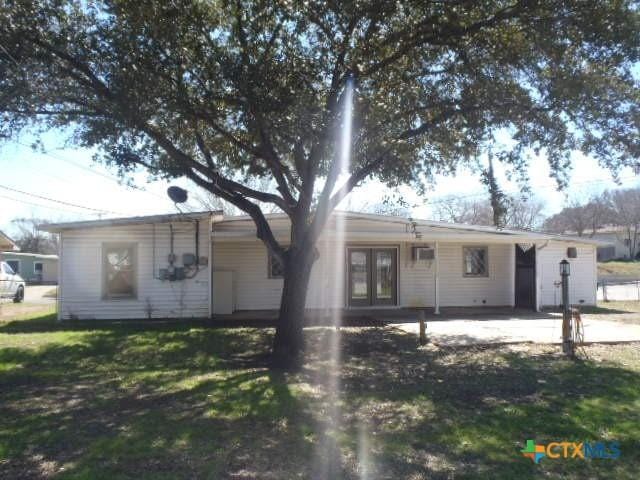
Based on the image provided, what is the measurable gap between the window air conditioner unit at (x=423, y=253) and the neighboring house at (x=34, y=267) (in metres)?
32.0

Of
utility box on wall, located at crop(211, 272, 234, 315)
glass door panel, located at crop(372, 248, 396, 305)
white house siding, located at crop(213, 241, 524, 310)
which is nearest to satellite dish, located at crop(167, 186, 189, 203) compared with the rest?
utility box on wall, located at crop(211, 272, 234, 315)

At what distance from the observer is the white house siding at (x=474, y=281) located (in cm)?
1578

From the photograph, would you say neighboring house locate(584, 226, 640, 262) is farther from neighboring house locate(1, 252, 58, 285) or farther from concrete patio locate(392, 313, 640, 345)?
neighboring house locate(1, 252, 58, 285)

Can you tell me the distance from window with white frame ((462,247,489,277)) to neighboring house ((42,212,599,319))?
3cm

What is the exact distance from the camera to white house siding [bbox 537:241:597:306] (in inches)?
640

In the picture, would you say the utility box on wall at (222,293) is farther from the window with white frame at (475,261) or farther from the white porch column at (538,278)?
the white porch column at (538,278)

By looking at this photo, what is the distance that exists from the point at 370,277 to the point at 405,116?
7823 mm

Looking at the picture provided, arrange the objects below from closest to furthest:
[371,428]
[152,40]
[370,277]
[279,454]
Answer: [279,454], [371,428], [152,40], [370,277]

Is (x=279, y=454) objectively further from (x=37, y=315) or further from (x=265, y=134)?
(x=37, y=315)

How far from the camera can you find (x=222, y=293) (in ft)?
45.3

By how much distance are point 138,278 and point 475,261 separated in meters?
10.3

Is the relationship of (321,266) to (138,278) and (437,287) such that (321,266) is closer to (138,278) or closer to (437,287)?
(437,287)

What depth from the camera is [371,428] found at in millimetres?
4988

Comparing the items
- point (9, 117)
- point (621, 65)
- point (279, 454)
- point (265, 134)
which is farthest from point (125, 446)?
point (621, 65)
